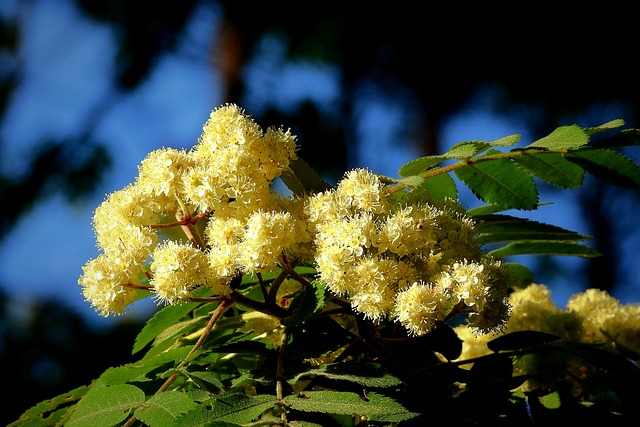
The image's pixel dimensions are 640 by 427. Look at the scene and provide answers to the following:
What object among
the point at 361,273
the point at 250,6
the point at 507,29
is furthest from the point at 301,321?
the point at 507,29

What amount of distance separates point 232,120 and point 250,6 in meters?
10.8

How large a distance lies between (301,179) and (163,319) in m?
0.37

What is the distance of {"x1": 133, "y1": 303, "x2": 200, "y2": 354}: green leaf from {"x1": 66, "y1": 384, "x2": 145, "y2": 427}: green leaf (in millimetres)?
235

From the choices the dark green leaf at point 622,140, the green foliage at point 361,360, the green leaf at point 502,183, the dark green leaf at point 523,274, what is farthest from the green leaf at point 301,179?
the dark green leaf at point 523,274

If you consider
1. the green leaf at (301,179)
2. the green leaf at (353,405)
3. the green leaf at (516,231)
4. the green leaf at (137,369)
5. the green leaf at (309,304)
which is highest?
the green leaf at (516,231)

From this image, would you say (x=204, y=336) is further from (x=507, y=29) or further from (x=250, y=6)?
(x=507, y=29)

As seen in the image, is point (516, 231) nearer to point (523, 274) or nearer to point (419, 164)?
point (419, 164)

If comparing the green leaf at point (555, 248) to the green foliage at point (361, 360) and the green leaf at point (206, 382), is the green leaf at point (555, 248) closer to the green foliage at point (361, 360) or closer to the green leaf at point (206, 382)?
the green foliage at point (361, 360)

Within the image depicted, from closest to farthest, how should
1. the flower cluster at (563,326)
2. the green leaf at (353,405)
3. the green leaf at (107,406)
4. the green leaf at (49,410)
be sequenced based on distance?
the green leaf at (353,405)
the green leaf at (107,406)
the green leaf at (49,410)
the flower cluster at (563,326)

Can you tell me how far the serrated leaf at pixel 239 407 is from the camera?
0.92m

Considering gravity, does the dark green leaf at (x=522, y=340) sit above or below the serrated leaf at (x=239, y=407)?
above

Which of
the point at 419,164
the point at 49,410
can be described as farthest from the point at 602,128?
the point at 49,410

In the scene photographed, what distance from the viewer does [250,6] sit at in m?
11.4

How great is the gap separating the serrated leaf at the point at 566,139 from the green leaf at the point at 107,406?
0.79 meters
